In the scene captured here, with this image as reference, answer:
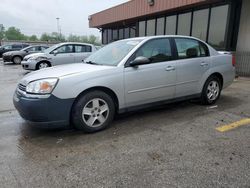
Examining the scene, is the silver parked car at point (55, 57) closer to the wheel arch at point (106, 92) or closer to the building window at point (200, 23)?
the building window at point (200, 23)

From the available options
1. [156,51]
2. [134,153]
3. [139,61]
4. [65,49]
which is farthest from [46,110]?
Answer: [65,49]

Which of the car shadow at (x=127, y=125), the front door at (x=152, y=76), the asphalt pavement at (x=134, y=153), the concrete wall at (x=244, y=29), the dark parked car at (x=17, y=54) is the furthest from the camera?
the dark parked car at (x=17, y=54)

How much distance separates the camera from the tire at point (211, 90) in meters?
4.79

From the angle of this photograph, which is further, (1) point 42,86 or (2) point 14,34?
(2) point 14,34

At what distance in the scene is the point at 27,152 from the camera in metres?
2.87

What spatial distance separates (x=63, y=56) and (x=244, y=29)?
8.61m

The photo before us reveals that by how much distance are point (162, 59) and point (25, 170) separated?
294cm

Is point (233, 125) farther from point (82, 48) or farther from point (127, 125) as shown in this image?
point (82, 48)

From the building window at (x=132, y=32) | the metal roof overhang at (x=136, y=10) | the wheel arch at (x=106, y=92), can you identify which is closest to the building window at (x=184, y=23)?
the metal roof overhang at (x=136, y=10)

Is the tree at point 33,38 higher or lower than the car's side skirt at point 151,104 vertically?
higher

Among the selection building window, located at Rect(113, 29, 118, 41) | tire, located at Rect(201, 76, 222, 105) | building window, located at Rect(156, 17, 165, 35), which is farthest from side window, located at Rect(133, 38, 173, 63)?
building window, located at Rect(113, 29, 118, 41)

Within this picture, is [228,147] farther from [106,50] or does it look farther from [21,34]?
[21,34]

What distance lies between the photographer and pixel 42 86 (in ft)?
10.2

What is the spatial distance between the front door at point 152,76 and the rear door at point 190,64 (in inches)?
7.8
